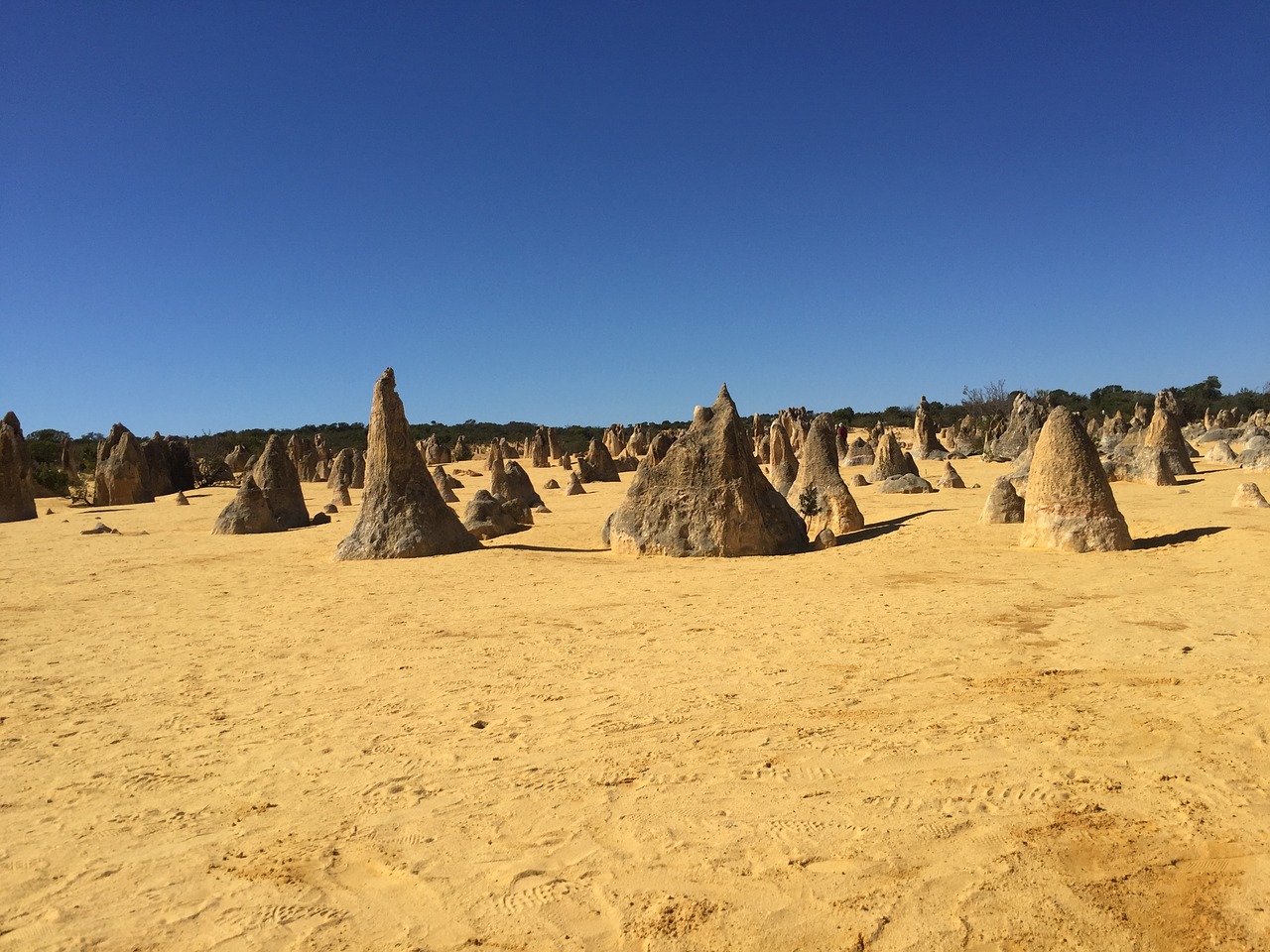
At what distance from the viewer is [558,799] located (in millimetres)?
3180

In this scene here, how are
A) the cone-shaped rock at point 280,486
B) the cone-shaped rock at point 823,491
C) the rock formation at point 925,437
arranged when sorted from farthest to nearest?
the rock formation at point 925,437, the cone-shaped rock at point 280,486, the cone-shaped rock at point 823,491

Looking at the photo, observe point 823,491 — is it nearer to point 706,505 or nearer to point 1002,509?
point 1002,509

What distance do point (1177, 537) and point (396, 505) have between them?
9289 millimetres

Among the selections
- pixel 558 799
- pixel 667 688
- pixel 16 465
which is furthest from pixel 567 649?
pixel 16 465

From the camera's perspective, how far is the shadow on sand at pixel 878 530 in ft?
35.2

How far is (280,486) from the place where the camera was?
14438 millimetres

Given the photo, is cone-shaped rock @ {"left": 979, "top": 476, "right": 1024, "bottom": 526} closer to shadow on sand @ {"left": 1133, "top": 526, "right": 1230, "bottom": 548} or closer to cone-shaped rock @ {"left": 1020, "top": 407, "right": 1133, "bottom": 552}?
cone-shaped rock @ {"left": 1020, "top": 407, "right": 1133, "bottom": 552}

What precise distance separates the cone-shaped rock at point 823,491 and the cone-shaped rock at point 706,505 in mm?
1293

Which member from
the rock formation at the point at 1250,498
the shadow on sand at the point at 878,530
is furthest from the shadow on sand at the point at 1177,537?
the shadow on sand at the point at 878,530

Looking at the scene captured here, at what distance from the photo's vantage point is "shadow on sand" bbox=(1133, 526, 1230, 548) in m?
8.94

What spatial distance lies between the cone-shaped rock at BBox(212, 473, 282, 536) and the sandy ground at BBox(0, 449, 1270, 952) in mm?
6073

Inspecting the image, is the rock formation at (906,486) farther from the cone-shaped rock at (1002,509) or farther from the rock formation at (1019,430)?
the rock formation at (1019,430)

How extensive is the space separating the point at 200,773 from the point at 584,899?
2.04 m

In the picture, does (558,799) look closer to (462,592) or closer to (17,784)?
(17,784)
